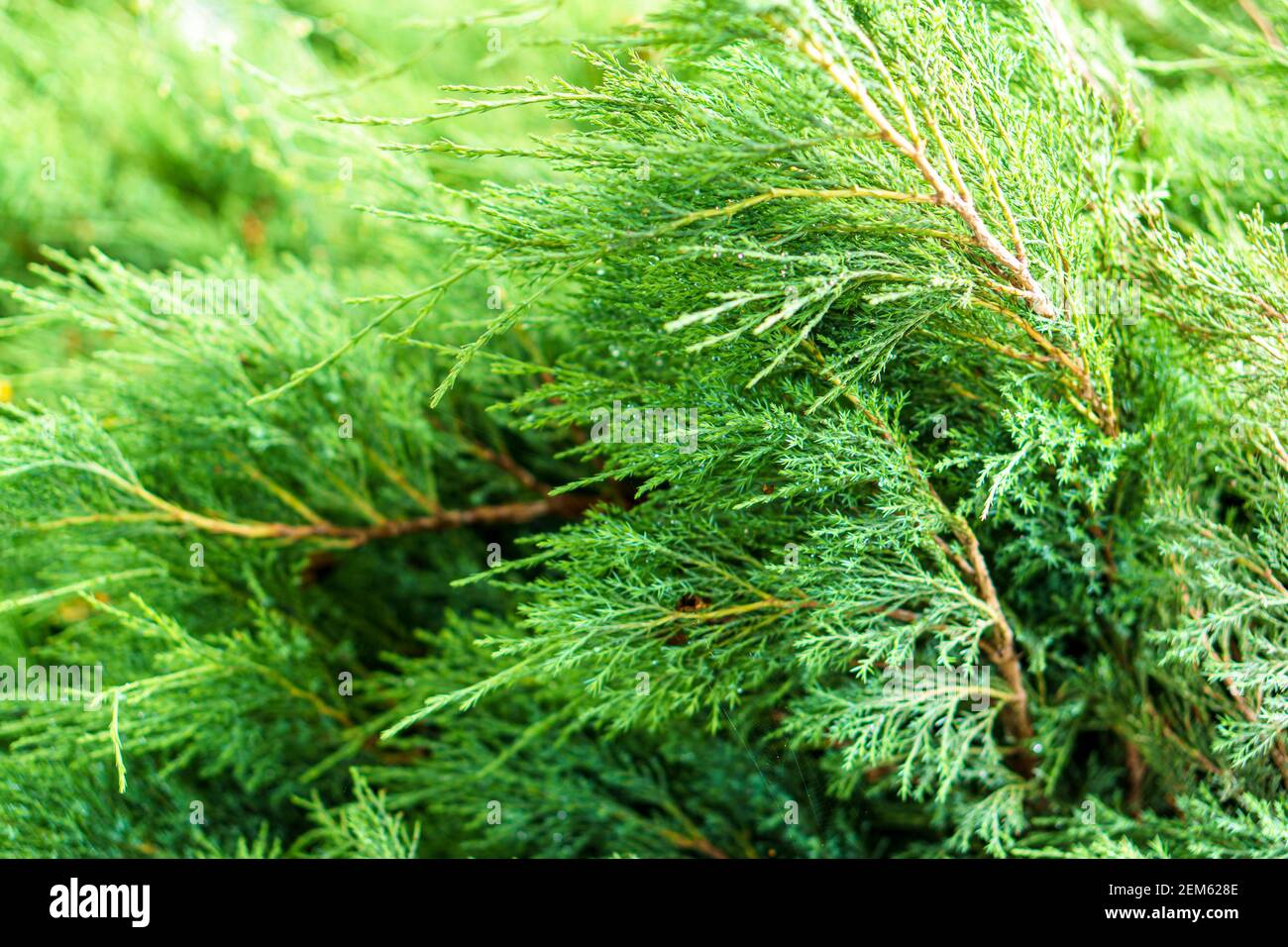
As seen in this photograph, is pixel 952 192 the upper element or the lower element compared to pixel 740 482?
upper

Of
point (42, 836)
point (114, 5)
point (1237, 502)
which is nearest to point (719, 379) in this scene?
point (1237, 502)

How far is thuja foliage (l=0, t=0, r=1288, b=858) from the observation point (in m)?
1.00

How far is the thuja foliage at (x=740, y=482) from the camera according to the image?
39.5 inches

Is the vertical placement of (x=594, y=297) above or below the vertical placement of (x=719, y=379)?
above

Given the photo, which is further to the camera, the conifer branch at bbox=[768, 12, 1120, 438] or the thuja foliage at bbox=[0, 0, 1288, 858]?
the thuja foliage at bbox=[0, 0, 1288, 858]

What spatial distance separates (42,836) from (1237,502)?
184 cm

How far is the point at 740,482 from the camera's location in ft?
3.56

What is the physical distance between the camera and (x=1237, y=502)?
1466 mm

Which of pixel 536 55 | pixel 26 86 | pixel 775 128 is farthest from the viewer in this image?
pixel 26 86

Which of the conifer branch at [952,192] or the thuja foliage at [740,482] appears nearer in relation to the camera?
the conifer branch at [952,192]

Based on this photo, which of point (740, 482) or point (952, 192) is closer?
point (952, 192)
